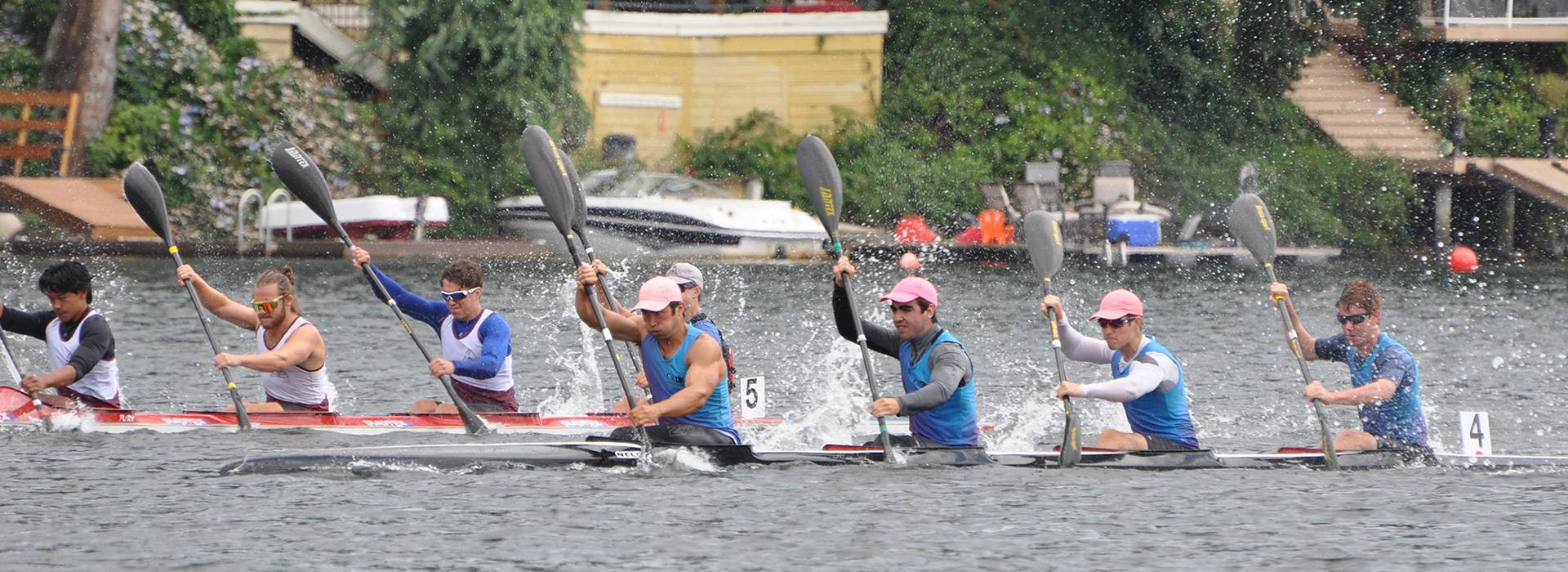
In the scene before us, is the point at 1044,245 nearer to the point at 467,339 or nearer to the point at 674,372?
the point at 674,372

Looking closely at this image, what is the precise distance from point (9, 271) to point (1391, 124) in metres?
23.7

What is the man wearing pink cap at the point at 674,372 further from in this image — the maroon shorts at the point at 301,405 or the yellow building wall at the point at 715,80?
the yellow building wall at the point at 715,80

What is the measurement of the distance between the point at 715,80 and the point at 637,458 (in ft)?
84.8

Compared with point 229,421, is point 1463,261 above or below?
above

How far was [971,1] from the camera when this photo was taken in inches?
1473

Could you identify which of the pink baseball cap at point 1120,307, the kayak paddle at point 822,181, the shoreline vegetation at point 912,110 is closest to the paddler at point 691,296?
the kayak paddle at point 822,181

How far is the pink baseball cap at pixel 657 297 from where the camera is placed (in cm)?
1107

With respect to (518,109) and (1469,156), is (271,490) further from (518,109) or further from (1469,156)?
(1469,156)

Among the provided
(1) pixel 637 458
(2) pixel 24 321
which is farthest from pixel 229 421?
(1) pixel 637 458

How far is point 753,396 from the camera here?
14766 mm

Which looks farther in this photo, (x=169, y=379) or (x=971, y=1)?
(x=971, y=1)

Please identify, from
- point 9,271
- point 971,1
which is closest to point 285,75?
point 9,271

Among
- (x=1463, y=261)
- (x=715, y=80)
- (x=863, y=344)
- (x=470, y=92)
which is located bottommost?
(x=1463, y=261)

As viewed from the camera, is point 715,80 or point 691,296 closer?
point 691,296
